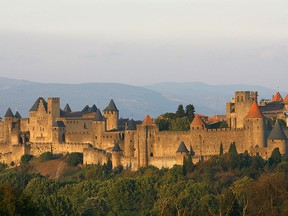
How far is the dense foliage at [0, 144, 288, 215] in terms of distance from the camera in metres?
61.1

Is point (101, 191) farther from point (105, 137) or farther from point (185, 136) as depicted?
point (105, 137)

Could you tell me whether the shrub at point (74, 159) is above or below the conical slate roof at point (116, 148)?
below

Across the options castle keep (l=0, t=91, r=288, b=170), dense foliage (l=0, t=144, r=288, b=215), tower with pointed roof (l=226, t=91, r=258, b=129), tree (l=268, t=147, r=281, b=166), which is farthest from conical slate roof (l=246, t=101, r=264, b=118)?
tree (l=268, t=147, r=281, b=166)

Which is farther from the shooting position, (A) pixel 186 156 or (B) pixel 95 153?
(B) pixel 95 153

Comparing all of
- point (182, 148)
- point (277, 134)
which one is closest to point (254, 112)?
point (277, 134)

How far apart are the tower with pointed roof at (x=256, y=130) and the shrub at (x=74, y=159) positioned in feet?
49.0

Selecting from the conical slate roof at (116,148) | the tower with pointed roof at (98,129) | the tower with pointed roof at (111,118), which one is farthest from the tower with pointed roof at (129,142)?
the tower with pointed roof at (111,118)

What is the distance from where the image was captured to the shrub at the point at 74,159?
8669 centimetres

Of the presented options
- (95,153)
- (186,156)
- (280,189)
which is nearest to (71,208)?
(280,189)

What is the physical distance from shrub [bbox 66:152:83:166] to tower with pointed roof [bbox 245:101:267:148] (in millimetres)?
14940

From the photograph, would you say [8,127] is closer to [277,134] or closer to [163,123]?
[163,123]

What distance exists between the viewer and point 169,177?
244 ft

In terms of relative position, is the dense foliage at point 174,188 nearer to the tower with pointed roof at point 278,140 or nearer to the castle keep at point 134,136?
the tower with pointed roof at point 278,140

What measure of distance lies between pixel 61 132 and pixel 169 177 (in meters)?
18.2
